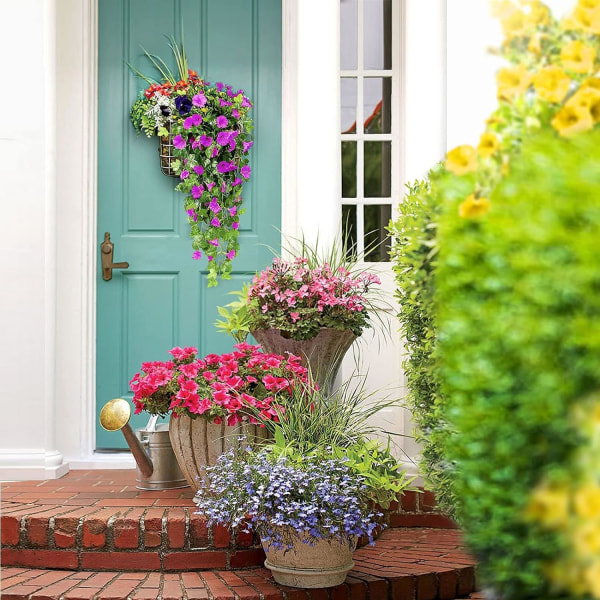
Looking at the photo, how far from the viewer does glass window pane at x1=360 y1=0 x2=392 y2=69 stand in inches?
144

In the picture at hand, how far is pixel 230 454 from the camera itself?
2.51 metres

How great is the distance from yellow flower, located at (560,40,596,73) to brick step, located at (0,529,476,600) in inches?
69.8

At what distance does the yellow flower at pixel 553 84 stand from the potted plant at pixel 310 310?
5.83 ft

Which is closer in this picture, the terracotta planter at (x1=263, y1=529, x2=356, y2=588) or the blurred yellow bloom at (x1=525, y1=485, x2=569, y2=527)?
the blurred yellow bloom at (x1=525, y1=485, x2=569, y2=527)

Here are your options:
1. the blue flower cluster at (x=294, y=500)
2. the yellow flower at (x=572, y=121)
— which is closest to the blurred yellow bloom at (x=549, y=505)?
the yellow flower at (x=572, y=121)

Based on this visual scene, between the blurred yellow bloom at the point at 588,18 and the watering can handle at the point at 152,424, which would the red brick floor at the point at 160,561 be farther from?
the blurred yellow bloom at the point at 588,18

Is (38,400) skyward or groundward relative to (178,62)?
groundward

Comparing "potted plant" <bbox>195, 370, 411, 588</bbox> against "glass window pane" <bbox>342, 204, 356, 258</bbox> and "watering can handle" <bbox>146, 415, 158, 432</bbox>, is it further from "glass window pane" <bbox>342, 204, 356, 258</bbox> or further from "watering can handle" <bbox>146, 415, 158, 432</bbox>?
"glass window pane" <bbox>342, 204, 356, 258</bbox>

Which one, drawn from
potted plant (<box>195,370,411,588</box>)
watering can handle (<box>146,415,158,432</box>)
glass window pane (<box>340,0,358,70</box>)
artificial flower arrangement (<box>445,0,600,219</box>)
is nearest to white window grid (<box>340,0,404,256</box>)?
glass window pane (<box>340,0,358,70</box>)

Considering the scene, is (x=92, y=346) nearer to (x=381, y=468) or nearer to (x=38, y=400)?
(x=38, y=400)

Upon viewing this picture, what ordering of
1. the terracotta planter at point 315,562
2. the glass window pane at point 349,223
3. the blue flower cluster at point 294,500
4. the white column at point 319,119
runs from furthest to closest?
the glass window pane at point 349,223, the white column at point 319,119, the terracotta planter at point 315,562, the blue flower cluster at point 294,500

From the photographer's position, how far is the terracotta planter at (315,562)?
2.27 metres

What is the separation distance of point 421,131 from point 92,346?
1893mm

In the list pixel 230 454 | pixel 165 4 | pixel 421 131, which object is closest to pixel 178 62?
pixel 165 4
